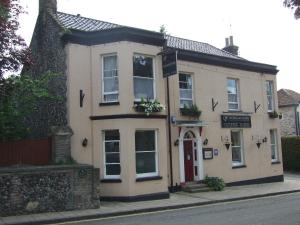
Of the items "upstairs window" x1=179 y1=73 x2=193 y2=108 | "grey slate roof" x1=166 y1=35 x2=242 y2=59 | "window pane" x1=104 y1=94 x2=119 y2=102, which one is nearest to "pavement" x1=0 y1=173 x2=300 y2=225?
"window pane" x1=104 y1=94 x2=119 y2=102

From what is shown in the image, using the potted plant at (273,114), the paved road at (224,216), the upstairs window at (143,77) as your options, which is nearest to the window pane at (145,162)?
the upstairs window at (143,77)

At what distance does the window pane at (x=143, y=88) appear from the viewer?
18.9 meters

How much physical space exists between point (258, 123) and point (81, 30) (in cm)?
1245

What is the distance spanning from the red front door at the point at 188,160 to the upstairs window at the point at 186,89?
77.6 inches

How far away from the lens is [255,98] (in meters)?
25.9

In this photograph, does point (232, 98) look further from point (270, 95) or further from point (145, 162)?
point (145, 162)

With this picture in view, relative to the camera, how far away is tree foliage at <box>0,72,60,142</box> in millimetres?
18312

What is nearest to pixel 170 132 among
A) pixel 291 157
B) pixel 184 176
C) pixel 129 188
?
pixel 184 176

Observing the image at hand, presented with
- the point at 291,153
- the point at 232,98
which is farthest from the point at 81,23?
the point at 291,153

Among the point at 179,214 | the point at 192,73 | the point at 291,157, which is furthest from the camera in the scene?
the point at 291,157

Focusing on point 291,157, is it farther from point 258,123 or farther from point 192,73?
point 192,73

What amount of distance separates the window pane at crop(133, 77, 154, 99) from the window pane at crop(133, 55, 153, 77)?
0.86 ft

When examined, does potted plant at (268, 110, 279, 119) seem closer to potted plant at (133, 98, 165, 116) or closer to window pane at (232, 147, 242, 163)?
window pane at (232, 147, 242, 163)

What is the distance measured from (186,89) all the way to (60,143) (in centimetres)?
736
